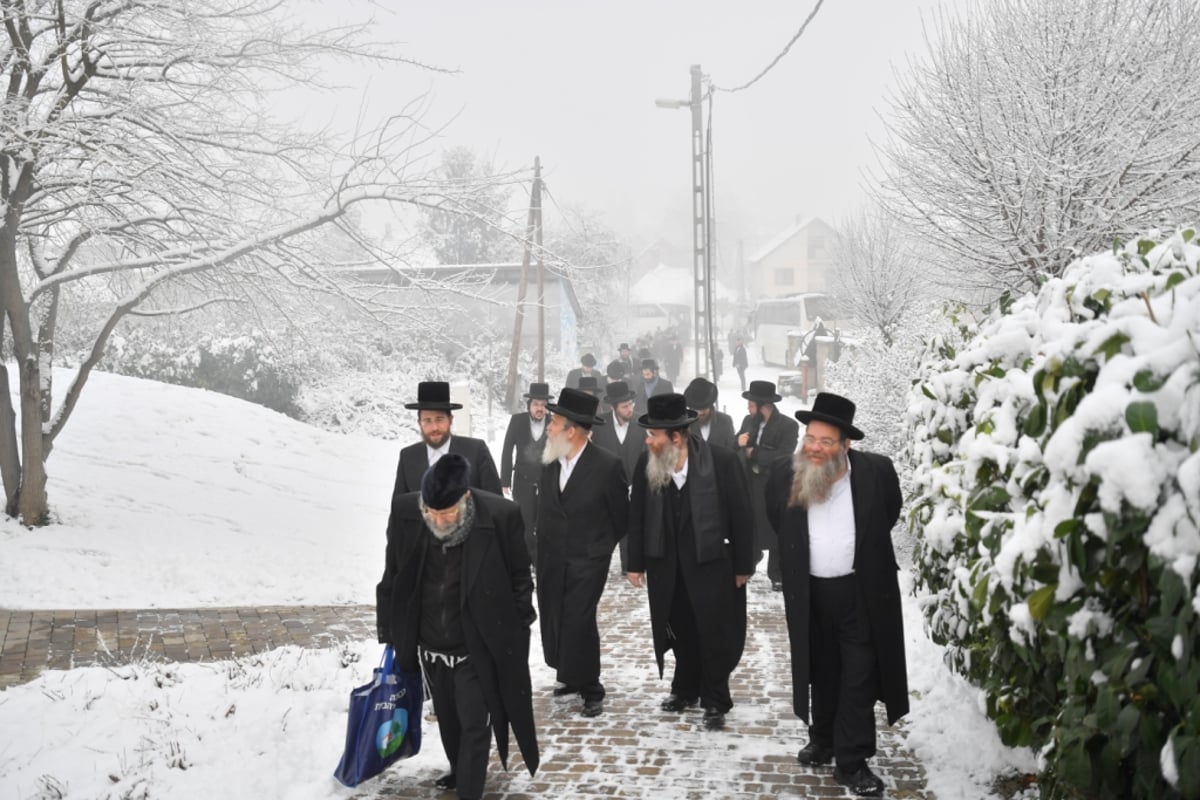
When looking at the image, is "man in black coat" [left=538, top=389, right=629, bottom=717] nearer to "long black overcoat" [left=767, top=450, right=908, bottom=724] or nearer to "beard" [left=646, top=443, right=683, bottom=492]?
"beard" [left=646, top=443, right=683, bottom=492]

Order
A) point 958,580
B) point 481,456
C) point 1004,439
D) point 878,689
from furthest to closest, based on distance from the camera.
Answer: point 481,456 < point 878,689 < point 958,580 < point 1004,439

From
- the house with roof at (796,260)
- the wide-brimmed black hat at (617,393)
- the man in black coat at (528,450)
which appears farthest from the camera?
the house with roof at (796,260)

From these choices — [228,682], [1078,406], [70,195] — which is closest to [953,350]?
[1078,406]

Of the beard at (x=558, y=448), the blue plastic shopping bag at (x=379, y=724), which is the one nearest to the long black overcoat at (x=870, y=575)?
the beard at (x=558, y=448)

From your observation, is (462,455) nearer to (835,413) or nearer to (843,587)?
(835,413)

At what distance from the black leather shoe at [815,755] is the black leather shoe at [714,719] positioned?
28.8 inches

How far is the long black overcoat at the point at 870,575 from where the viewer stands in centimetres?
524

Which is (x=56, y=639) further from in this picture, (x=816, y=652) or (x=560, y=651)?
(x=816, y=652)

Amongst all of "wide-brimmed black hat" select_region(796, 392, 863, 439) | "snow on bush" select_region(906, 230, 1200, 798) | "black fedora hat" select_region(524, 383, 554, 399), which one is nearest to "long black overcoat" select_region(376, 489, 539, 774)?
"wide-brimmed black hat" select_region(796, 392, 863, 439)

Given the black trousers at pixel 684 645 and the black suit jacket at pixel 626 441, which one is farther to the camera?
the black suit jacket at pixel 626 441

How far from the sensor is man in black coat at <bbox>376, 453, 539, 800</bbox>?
16.8 feet

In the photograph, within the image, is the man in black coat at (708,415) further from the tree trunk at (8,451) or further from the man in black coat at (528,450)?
the tree trunk at (8,451)

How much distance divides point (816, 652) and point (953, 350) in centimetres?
219

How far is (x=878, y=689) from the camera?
5.30m
